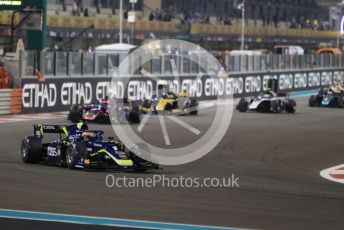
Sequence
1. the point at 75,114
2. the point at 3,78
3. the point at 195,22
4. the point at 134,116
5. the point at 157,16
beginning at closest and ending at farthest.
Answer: the point at 134,116 → the point at 75,114 → the point at 3,78 → the point at 157,16 → the point at 195,22

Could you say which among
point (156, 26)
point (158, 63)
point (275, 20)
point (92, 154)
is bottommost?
point (92, 154)

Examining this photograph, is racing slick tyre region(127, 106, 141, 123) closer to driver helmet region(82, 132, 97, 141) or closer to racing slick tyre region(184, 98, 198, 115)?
racing slick tyre region(184, 98, 198, 115)

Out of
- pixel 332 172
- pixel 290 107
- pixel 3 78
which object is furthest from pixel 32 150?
pixel 290 107

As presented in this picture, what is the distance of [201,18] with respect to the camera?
7400cm

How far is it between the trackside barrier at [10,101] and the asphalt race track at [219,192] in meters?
7.66

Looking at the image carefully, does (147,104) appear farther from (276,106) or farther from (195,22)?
(195,22)

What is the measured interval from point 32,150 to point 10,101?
13.1 metres

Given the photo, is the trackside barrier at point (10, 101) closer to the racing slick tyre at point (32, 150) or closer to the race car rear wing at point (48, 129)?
the race car rear wing at point (48, 129)

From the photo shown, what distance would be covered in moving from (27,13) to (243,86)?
13.4m

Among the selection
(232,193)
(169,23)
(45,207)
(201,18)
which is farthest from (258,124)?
(201,18)

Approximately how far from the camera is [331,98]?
3619 centimetres

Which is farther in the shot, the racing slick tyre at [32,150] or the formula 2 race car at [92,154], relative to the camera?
the racing slick tyre at [32,150]

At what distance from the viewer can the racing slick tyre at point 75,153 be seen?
13.6 metres

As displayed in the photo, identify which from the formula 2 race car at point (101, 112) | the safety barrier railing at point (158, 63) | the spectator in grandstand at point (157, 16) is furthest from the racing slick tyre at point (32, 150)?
the spectator in grandstand at point (157, 16)
